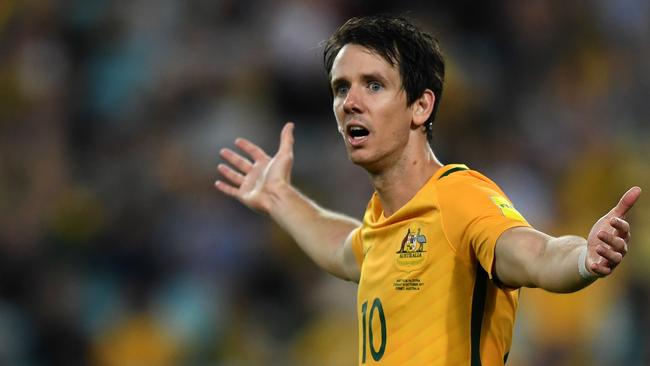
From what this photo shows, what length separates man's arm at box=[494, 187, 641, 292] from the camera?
350cm

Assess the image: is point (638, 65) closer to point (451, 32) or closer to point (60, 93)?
point (451, 32)

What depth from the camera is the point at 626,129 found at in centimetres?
964

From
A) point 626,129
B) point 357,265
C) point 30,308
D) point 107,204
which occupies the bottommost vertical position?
point 30,308

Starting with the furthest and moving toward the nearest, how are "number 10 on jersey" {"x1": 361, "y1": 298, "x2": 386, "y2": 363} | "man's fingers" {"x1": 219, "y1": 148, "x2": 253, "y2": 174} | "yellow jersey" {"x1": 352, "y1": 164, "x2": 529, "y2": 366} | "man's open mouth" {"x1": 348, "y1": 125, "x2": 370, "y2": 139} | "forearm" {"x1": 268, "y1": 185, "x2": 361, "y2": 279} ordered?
"man's fingers" {"x1": 219, "y1": 148, "x2": 253, "y2": 174} < "forearm" {"x1": 268, "y1": 185, "x2": 361, "y2": 279} < "man's open mouth" {"x1": 348, "y1": 125, "x2": 370, "y2": 139} < "number 10 on jersey" {"x1": 361, "y1": 298, "x2": 386, "y2": 363} < "yellow jersey" {"x1": 352, "y1": 164, "x2": 529, "y2": 366}

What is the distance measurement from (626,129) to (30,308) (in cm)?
486

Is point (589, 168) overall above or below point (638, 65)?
below

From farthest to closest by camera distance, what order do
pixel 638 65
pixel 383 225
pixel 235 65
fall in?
1. pixel 235 65
2. pixel 638 65
3. pixel 383 225

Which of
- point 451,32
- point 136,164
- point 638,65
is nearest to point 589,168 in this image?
point 638,65

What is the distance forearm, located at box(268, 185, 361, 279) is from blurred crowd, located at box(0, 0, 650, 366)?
2.93 metres

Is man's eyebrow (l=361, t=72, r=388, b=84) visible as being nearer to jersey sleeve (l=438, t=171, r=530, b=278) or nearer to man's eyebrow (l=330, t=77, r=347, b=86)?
man's eyebrow (l=330, t=77, r=347, b=86)

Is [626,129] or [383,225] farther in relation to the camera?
[626,129]

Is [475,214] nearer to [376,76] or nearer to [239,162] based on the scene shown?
[376,76]

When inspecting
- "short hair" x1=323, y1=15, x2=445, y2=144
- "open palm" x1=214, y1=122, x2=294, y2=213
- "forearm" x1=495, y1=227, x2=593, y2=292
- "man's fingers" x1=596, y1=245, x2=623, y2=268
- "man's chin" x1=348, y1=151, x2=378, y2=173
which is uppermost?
"short hair" x1=323, y1=15, x2=445, y2=144

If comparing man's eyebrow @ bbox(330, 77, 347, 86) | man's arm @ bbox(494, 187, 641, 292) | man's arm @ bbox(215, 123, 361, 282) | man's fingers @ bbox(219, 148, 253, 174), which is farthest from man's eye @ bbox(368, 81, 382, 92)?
man's fingers @ bbox(219, 148, 253, 174)
